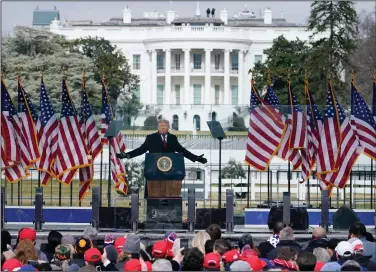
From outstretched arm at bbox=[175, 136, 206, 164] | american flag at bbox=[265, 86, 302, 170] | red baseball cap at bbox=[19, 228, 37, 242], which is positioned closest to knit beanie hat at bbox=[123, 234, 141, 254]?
red baseball cap at bbox=[19, 228, 37, 242]

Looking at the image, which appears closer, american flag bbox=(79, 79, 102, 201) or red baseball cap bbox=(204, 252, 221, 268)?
red baseball cap bbox=(204, 252, 221, 268)

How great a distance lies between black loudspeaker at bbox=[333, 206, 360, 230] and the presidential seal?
3040 millimetres

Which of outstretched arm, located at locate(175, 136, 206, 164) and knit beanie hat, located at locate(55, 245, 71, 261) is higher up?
outstretched arm, located at locate(175, 136, 206, 164)

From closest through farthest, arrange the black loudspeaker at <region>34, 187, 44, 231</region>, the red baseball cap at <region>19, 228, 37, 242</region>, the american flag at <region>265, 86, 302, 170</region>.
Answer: the red baseball cap at <region>19, 228, 37, 242</region>
the black loudspeaker at <region>34, 187, 44, 231</region>
the american flag at <region>265, 86, 302, 170</region>

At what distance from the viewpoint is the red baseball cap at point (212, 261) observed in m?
19.3

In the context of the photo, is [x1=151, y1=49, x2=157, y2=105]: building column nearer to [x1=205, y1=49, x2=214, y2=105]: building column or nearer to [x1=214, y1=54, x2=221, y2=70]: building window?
[x1=205, y1=49, x2=214, y2=105]: building column

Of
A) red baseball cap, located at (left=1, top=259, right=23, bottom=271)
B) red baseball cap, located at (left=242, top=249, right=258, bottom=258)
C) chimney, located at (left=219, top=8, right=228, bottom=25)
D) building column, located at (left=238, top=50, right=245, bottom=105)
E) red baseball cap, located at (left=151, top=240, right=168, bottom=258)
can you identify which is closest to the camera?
red baseball cap, located at (left=1, top=259, right=23, bottom=271)

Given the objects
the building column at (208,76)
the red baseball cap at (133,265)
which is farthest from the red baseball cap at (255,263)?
the building column at (208,76)

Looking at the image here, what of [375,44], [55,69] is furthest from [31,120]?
[375,44]

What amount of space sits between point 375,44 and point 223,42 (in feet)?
133

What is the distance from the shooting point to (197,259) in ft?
62.7

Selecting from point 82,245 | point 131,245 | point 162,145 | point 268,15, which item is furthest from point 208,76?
point 131,245

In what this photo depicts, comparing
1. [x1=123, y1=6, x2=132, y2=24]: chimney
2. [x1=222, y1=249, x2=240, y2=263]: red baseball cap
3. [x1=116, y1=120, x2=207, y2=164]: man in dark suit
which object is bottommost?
[x1=222, y1=249, x2=240, y2=263]: red baseball cap

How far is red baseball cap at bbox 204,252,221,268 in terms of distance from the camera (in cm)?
1928
